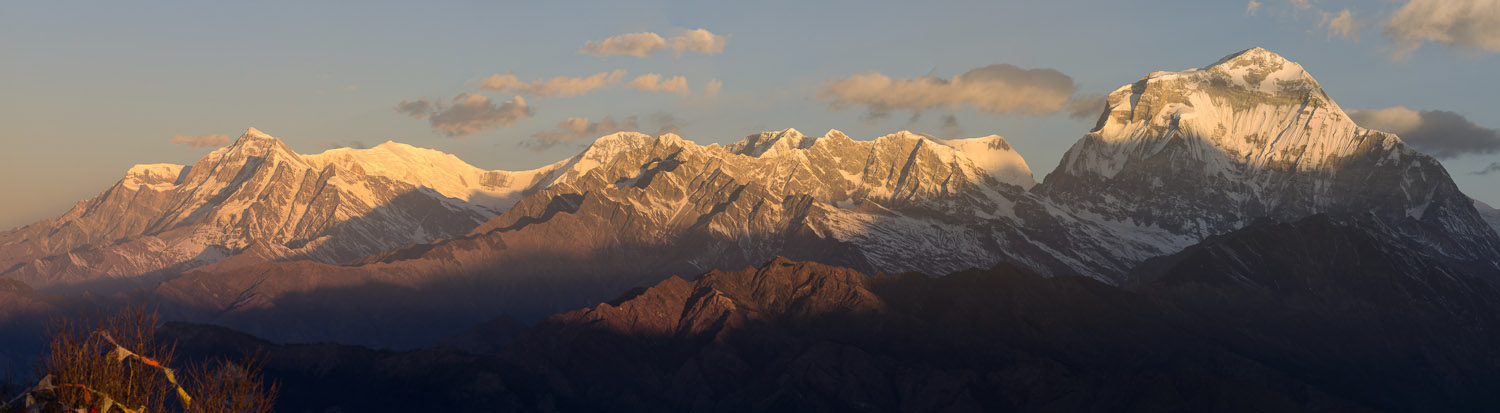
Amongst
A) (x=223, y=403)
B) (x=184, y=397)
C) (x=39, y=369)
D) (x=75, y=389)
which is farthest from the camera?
(x=39, y=369)

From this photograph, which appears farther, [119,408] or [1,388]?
[1,388]

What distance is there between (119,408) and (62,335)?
7195mm

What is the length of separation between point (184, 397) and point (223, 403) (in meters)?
13.0

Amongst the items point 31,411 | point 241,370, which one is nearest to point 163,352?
point 241,370

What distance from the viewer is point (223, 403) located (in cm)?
7738

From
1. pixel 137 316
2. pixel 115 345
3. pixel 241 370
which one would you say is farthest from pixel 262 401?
pixel 115 345

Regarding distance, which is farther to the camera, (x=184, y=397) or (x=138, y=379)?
(x=138, y=379)

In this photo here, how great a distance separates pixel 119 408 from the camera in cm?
6819

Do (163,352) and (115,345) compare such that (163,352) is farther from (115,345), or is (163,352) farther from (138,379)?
(115,345)

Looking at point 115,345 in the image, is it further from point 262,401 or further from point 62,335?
Answer: point 262,401

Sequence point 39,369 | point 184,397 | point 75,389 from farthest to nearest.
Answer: point 39,369, point 75,389, point 184,397

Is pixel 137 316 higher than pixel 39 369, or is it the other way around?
pixel 137 316

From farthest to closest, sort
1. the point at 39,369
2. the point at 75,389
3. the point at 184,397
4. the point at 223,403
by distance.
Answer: the point at 39,369 < the point at 223,403 < the point at 75,389 < the point at 184,397

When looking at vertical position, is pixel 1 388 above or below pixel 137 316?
below
